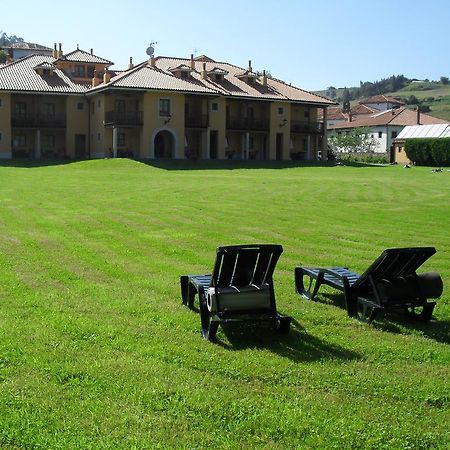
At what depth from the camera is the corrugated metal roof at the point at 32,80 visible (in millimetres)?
55344

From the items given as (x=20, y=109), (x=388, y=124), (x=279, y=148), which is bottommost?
(x=279, y=148)

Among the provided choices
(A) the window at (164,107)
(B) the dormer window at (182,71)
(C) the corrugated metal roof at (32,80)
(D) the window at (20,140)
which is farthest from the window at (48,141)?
(B) the dormer window at (182,71)

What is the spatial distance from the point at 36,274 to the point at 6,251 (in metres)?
2.13

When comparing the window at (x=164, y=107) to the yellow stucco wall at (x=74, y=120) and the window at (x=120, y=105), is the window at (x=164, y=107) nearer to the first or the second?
the window at (x=120, y=105)

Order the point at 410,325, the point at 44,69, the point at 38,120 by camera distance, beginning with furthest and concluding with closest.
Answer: the point at 44,69 < the point at 38,120 < the point at 410,325

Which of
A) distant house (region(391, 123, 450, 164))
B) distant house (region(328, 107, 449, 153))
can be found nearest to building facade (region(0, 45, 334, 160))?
distant house (region(391, 123, 450, 164))

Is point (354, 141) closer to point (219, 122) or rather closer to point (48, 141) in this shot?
point (219, 122)

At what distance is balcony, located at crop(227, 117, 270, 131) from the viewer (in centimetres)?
6119

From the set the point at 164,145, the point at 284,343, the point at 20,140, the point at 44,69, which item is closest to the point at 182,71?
the point at 164,145

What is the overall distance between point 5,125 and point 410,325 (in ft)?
171

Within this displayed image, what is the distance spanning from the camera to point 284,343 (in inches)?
289

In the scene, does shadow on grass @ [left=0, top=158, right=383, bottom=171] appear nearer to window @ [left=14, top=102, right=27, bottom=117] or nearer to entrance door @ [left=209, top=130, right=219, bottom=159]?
window @ [left=14, top=102, right=27, bottom=117]

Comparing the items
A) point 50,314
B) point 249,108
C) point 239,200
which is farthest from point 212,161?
point 50,314

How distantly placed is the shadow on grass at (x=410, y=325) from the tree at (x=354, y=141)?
7905 cm
